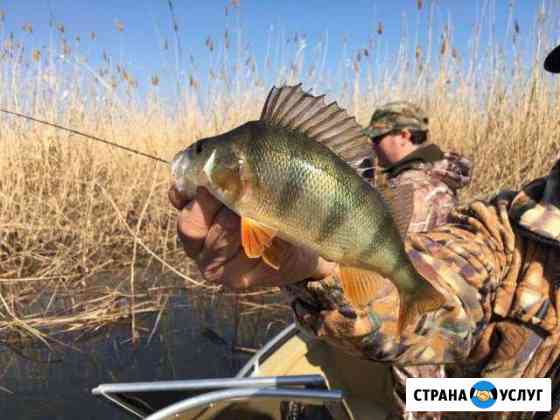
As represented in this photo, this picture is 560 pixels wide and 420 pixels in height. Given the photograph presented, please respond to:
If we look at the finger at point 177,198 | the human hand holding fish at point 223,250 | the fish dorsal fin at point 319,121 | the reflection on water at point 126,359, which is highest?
the fish dorsal fin at point 319,121

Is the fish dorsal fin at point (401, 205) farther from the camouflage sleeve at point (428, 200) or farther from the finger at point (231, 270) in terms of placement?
the camouflage sleeve at point (428, 200)

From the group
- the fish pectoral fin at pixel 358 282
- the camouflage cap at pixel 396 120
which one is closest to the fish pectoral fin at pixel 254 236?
the fish pectoral fin at pixel 358 282

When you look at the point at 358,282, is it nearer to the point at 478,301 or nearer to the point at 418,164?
the point at 478,301

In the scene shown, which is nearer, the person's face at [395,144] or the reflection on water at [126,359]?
the reflection on water at [126,359]

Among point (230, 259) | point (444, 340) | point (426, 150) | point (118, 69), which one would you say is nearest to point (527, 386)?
point (444, 340)

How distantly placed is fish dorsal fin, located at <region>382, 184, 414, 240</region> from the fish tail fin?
0.11 meters

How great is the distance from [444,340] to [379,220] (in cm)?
63

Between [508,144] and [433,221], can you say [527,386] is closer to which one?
[433,221]

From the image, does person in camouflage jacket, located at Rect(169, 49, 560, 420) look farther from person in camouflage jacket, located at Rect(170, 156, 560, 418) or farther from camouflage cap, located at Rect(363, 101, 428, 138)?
camouflage cap, located at Rect(363, 101, 428, 138)

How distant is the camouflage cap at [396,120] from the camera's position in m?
4.09

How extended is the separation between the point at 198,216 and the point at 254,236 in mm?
138

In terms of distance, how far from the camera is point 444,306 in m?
1.41

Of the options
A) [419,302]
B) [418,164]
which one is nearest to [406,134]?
[418,164]

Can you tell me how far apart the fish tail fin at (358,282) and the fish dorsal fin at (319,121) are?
8.2 inches
